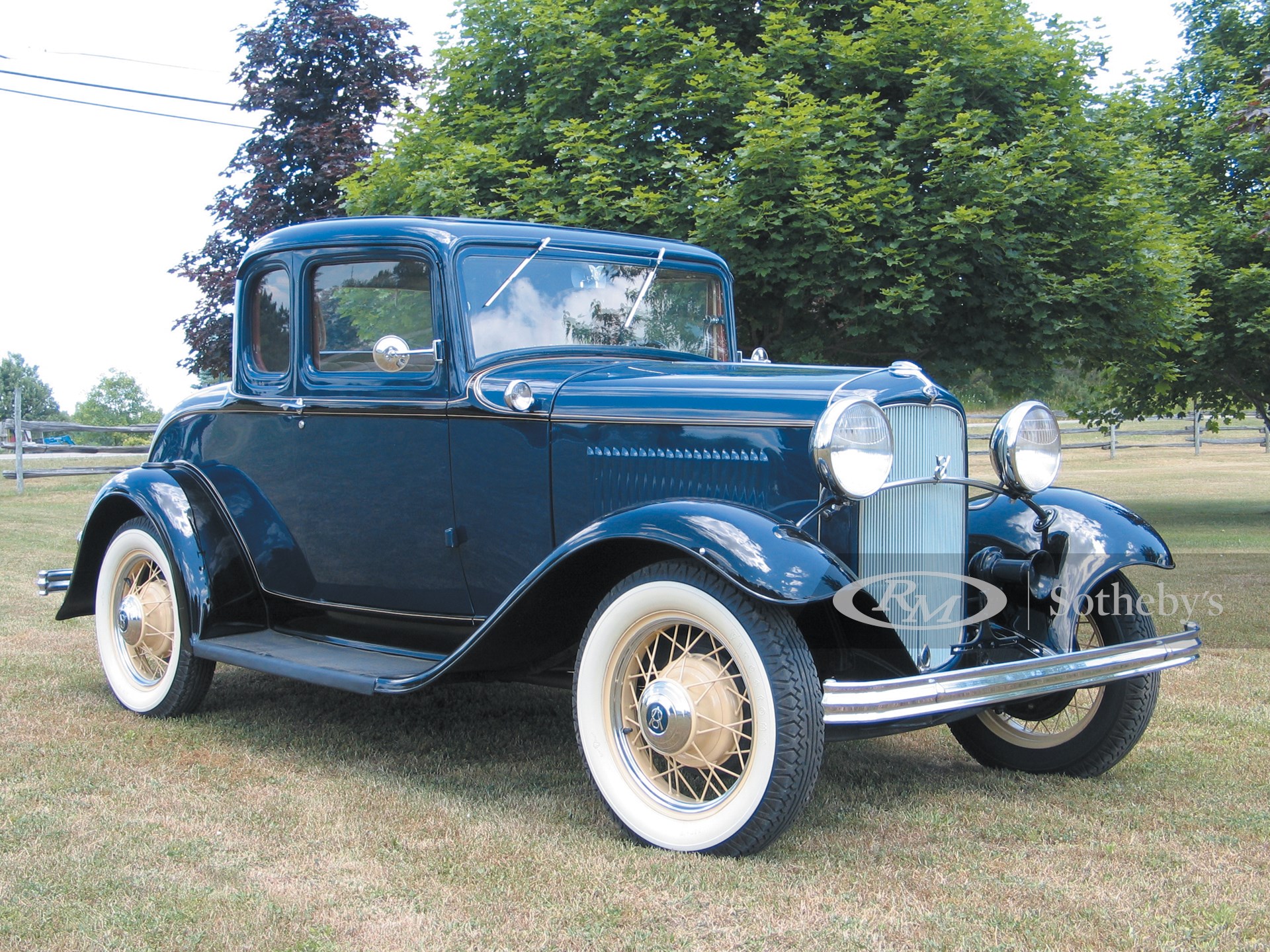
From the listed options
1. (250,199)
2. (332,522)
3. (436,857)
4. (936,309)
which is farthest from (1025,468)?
(250,199)

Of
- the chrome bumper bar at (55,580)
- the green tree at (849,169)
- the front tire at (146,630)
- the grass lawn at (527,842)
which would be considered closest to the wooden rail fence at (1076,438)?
the green tree at (849,169)

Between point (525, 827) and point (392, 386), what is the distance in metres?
1.72

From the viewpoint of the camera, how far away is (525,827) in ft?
11.7

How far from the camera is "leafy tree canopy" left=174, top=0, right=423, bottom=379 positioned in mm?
19250

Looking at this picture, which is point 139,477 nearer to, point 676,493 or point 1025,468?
point 676,493

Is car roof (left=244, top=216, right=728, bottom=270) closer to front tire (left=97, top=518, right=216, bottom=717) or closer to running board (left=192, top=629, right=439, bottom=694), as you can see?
front tire (left=97, top=518, right=216, bottom=717)

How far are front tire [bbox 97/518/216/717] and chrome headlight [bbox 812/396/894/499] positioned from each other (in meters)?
2.83

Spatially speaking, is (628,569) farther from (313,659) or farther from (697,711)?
(313,659)

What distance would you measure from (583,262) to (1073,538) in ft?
6.84

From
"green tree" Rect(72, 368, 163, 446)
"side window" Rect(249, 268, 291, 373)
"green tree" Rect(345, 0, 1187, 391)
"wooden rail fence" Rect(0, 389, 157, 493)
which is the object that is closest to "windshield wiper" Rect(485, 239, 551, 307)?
A: "side window" Rect(249, 268, 291, 373)

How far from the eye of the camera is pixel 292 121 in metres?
20.2

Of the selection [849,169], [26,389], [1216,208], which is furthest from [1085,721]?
[26,389]

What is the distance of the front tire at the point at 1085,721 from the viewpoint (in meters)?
4.08

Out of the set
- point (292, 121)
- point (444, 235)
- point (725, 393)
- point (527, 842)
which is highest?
point (292, 121)
